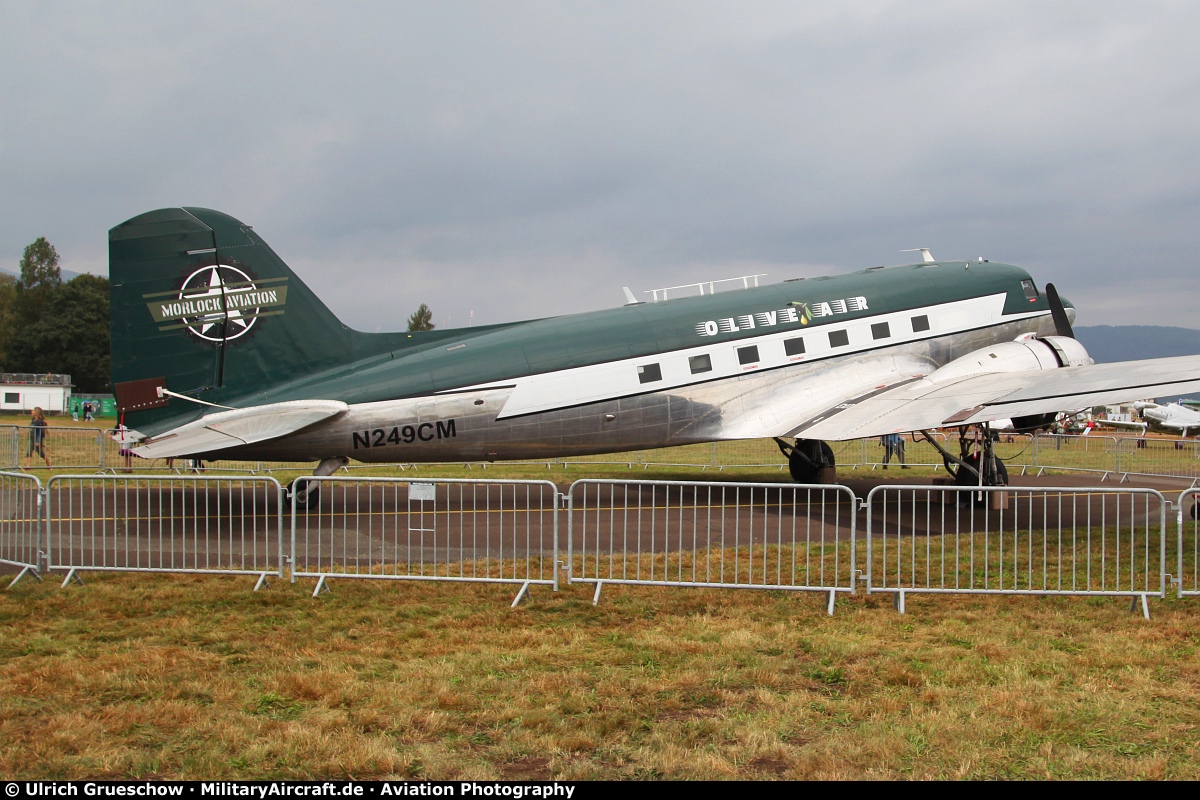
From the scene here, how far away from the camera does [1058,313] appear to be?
1848 centimetres

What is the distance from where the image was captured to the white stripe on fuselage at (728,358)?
50.5 ft

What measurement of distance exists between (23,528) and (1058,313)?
18.9 meters

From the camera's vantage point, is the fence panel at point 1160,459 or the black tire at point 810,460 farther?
the fence panel at point 1160,459

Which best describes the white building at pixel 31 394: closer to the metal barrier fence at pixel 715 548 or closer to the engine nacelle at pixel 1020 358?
the metal barrier fence at pixel 715 548

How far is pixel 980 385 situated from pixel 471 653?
460 inches

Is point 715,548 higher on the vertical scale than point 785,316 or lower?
→ lower

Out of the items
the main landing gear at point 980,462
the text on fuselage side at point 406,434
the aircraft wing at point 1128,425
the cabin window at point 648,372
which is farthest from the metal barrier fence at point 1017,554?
the aircraft wing at point 1128,425

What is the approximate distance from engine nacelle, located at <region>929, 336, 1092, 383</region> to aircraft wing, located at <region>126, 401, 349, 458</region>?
37.4 ft

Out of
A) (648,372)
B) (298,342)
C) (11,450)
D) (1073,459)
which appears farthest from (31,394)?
(1073,459)

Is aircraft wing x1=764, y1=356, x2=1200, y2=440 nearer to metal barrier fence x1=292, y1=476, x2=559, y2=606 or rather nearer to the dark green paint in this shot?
the dark green paint

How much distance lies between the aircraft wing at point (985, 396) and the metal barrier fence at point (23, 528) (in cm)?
1155

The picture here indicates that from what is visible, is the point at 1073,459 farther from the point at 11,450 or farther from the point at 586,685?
the point at 11,450

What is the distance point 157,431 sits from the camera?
46.5 ft

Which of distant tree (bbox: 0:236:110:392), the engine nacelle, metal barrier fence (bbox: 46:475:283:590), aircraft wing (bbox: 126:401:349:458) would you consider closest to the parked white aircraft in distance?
the engine nacelle
